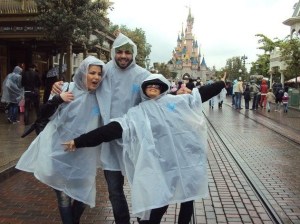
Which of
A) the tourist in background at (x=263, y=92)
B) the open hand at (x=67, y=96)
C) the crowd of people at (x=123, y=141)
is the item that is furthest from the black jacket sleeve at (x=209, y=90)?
the tourist in background at (x=263, y=92)

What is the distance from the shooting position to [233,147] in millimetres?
10547

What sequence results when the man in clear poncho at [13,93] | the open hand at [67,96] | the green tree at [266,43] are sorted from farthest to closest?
the green tree at [266,43] < the man in clear poncho at [13,93] < the open hand at [67,96]

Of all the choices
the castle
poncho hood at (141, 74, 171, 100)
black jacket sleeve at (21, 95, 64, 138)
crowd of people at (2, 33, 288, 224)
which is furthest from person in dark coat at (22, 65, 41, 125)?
the castle

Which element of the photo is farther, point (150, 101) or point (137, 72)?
point (137, 72)

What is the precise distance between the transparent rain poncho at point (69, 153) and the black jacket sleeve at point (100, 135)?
0.30m

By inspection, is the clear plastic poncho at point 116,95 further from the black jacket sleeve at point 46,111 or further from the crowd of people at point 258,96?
the crowd of people at point 258,96

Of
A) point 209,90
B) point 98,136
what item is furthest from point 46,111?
point 209,90

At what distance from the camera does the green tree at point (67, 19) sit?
14.1 metres

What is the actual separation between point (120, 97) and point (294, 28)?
126 ft

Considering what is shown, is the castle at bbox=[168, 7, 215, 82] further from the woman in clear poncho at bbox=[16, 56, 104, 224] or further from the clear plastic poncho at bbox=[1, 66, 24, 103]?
the woman in clear poncho at bbox=[16, 56, 104, 224]


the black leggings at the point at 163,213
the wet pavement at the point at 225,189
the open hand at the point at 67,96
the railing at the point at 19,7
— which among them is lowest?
the wet pavement at the point at 225,189

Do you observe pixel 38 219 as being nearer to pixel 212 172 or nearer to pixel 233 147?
pixel 212 172

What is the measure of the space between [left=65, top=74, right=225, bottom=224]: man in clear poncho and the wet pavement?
1349 millimetres

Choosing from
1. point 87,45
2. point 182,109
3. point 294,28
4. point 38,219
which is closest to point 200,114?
point 182,109
